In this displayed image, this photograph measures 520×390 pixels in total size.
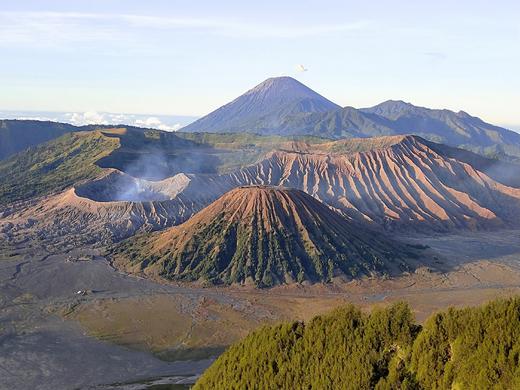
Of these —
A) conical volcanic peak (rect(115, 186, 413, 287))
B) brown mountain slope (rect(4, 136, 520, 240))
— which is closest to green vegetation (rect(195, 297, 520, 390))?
conical volcanic peak (rect(115, 186, 413, 287))

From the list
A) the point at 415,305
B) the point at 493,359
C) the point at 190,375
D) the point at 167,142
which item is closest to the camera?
the point at 493,359

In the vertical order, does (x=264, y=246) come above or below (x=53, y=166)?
below

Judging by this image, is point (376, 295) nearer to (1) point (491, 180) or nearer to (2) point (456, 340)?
(2) point (456, 340)

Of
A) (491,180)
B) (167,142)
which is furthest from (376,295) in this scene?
(167,142)

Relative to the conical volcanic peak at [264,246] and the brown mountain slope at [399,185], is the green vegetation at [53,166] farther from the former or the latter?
the conical volcanic peak at [264,246]

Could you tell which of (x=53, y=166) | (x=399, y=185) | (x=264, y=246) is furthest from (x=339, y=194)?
(x=53, y=166)

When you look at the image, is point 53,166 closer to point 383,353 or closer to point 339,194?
point 339,194

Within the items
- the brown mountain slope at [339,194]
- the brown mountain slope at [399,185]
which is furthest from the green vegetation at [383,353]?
the brown mountain slope at [399,185]
